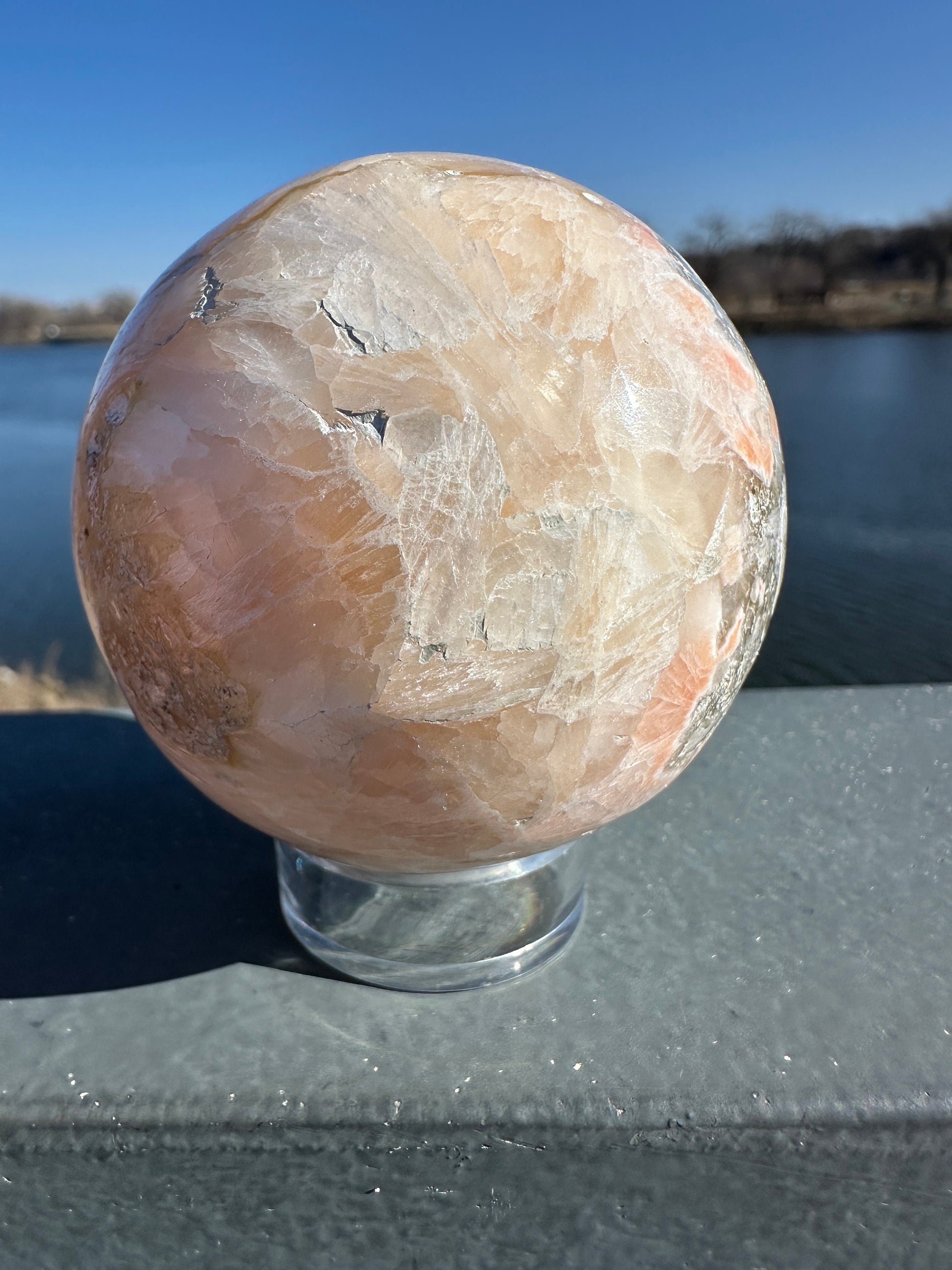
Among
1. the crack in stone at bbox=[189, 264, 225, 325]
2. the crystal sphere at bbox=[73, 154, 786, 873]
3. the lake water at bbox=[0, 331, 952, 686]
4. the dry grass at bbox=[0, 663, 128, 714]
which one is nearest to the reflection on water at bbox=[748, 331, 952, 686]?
the lake water at bbox=[0, 331, 952, 686]

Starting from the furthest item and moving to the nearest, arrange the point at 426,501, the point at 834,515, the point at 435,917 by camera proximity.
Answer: the point at 834,515 < the point at 435,917 < the point at 426,501

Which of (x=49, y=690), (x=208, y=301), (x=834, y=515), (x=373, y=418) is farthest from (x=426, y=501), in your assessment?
(x=834, y=515)

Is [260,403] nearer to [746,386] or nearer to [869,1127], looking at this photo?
[746,386]

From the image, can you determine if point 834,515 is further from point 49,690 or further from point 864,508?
point 49,690

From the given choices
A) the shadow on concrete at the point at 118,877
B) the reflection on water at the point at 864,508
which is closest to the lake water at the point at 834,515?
the reflection on water at the point at 864,508

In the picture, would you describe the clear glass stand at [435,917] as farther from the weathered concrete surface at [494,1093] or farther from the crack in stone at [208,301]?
the crack in stone at [208,301]
